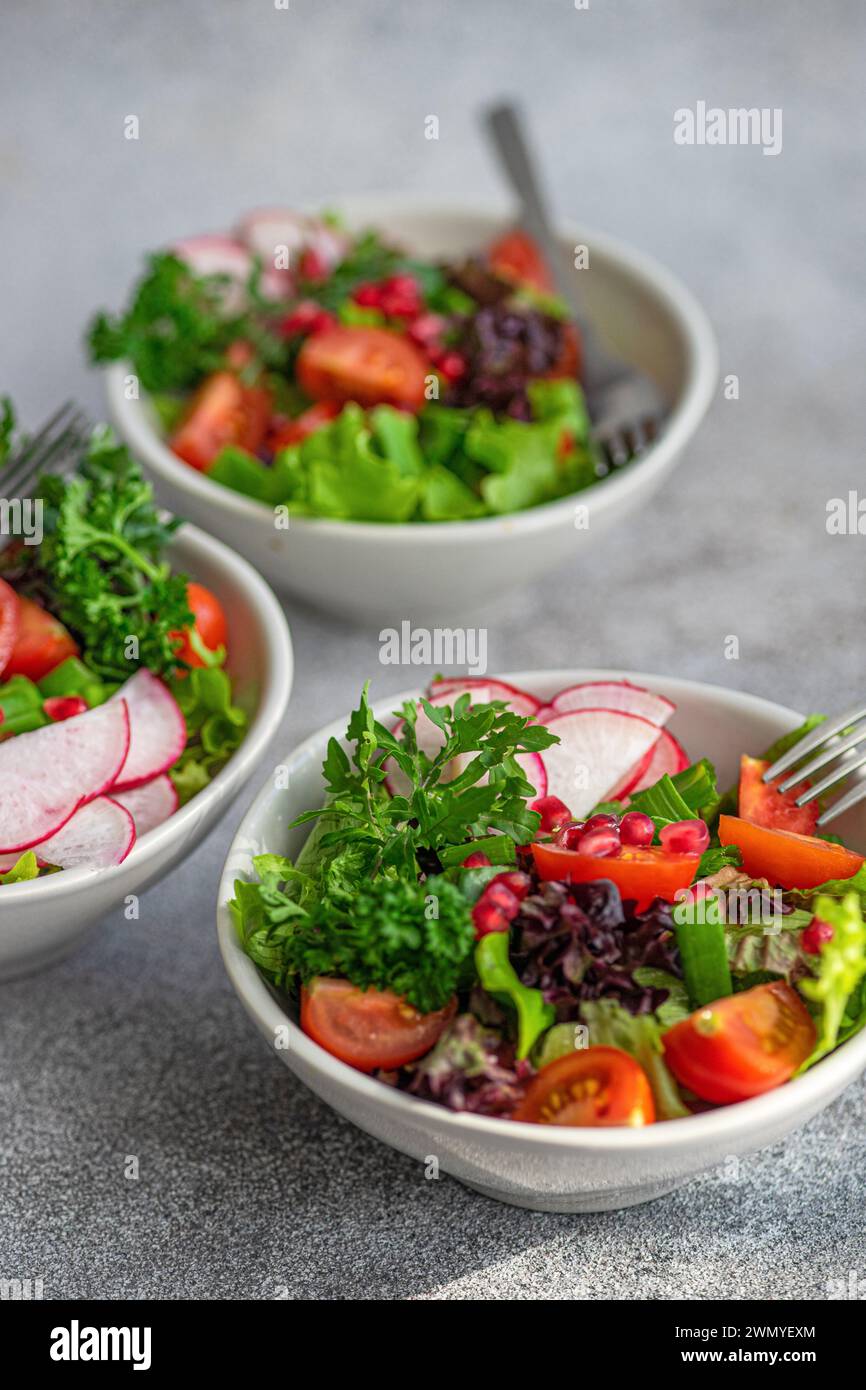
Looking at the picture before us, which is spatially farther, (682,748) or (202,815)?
(682,748)

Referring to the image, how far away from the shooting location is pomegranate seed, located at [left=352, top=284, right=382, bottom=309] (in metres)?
2.82

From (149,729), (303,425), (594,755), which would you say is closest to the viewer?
(594,755)

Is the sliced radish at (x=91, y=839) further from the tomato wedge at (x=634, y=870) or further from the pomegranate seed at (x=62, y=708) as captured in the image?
the tomato wedge at (x=634, y=870)

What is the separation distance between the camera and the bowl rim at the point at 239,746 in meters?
1.72

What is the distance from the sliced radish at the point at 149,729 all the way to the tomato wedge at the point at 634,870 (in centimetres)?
61

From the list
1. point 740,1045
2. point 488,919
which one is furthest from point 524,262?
point 740,1045

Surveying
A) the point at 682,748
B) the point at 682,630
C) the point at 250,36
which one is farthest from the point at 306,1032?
the point at 250,36

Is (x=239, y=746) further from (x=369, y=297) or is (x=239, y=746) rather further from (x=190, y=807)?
(x=369, y=297)

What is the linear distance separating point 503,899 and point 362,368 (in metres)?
1.41

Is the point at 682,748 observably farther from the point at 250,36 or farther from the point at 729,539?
the point at 250,36

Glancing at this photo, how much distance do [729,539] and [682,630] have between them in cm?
32

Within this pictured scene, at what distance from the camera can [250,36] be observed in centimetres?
436

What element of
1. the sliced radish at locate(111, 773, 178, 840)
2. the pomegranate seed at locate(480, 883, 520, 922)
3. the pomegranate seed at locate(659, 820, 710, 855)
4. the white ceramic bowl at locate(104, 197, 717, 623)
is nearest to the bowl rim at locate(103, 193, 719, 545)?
the white ceramic bowl at locate(104, 197, 717, 623)

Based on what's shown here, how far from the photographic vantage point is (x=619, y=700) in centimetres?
192
